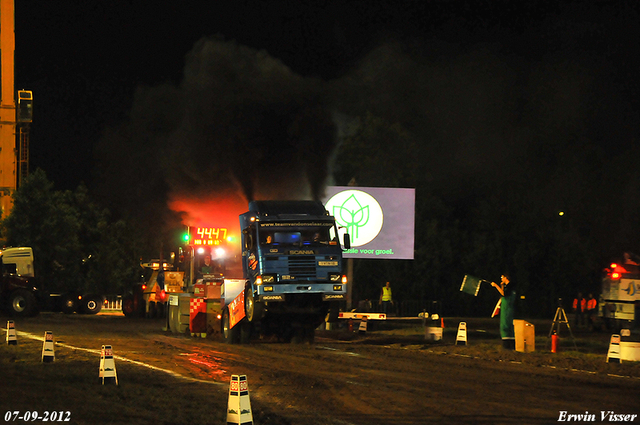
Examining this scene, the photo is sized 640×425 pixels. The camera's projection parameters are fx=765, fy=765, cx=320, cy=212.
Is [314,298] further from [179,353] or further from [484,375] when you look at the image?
[484,375]

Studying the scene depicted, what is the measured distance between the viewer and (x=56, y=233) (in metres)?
52.2

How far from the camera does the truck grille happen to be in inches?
773

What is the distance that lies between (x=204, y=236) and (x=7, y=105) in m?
27.2

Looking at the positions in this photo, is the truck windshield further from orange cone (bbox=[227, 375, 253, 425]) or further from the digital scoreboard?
orange cone (bbox=[227, 375, 253, 425])

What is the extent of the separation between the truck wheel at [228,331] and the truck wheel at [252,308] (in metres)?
1.00

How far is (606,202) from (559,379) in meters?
42.7

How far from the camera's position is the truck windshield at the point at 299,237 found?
1997 cm

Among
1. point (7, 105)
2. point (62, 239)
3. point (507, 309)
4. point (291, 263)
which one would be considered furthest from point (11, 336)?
point (62, 239)

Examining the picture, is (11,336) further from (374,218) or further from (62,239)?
(62,239)

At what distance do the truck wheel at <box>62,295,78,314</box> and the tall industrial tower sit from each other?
15180 mm

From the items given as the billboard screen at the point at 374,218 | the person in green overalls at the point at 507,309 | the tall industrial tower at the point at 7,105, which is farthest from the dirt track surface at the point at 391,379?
the tall industrial tower at the point at 7,105

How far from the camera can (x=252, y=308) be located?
19781mm

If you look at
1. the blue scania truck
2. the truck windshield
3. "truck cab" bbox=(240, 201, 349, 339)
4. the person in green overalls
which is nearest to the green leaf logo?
the blue scania truck

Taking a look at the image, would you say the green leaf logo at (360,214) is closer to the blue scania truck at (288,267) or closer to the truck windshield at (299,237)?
the blue scania truck at (288,267)
